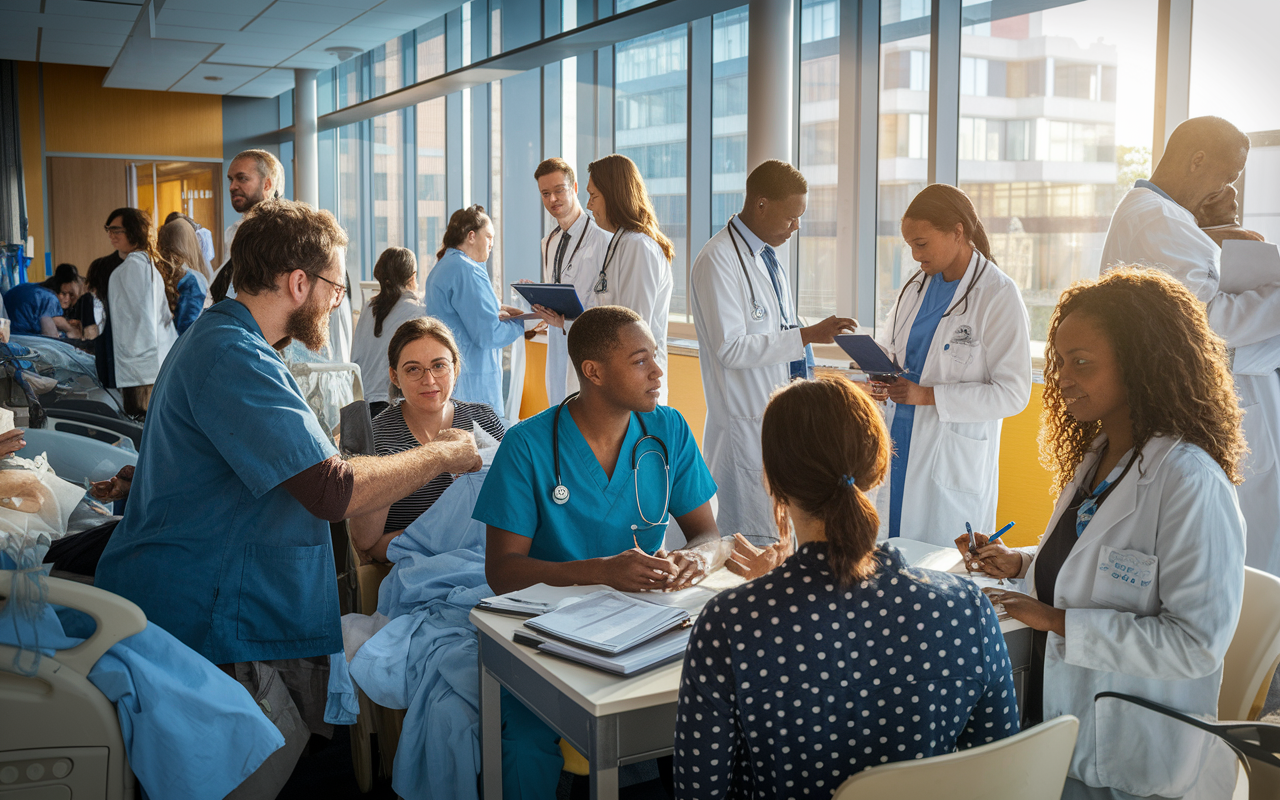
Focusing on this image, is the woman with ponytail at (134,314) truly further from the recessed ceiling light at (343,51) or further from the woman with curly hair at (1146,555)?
the woman with curly hair at (1146,555)

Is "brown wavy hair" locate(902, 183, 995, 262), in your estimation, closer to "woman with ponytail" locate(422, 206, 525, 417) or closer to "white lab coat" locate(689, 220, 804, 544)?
"white lab coat" locate(689, 220, 804, 544)

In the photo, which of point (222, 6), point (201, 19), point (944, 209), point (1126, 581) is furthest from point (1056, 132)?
point (201, 19)

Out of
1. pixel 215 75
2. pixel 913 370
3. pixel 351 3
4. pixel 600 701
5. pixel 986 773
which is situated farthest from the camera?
pixel 215 75

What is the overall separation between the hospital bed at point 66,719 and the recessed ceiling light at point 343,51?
26.9 feet

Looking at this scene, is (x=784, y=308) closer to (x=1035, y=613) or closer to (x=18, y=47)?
(x=1035, y=613)

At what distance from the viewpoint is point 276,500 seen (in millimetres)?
1826

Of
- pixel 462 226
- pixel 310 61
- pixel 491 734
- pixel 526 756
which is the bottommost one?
pixel 526 756

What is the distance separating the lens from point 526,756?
193 cm

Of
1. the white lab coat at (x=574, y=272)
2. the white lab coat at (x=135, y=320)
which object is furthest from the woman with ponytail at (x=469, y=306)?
the white lab coat at (x=135, y=320)

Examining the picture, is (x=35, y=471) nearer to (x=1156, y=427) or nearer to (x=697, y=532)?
(x=697, y=532)

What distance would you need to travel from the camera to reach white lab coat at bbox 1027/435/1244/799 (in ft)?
4.82

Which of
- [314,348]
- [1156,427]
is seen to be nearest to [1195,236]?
[1156,427]

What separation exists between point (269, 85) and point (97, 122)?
2.30m

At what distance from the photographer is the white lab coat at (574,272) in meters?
4.25
